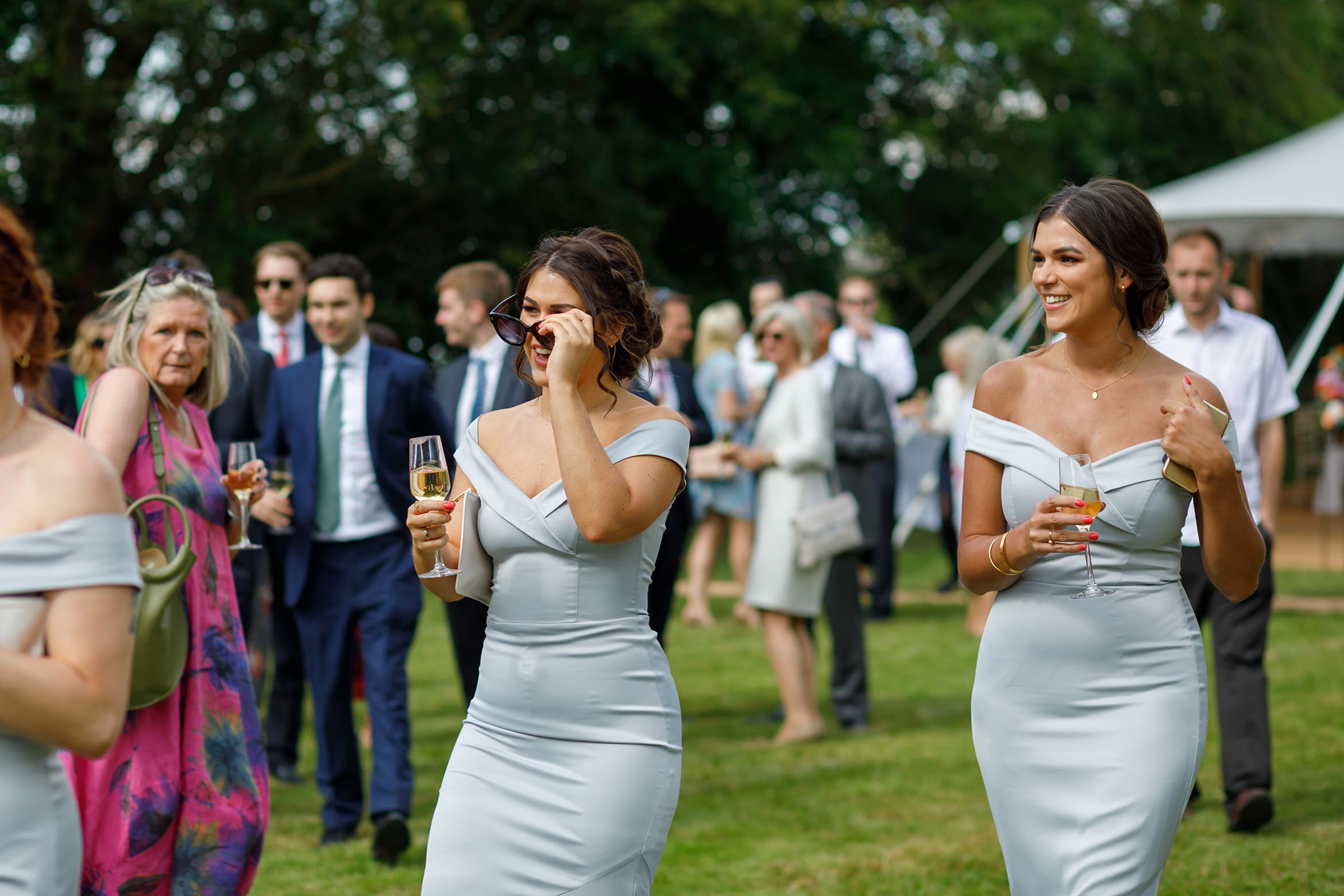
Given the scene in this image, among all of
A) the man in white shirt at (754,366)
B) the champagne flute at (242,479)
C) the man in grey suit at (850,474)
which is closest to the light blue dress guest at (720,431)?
the man in white shirt at (754,366)

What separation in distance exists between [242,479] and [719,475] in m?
6.51

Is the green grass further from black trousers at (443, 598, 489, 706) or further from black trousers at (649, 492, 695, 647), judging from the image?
black trousers at (649, 492, 695, 647)

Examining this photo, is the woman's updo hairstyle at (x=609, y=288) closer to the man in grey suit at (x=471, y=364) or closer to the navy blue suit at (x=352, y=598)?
the navy blue suit at (x=352, y=598)

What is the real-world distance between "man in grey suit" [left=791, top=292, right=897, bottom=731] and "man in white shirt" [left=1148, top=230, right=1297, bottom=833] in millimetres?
2514

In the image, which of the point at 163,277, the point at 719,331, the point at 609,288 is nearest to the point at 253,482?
the point at 163,277

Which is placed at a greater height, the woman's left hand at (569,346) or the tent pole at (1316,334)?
the tent pole at (1316,334)

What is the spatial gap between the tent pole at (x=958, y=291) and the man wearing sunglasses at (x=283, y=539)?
11645 mm

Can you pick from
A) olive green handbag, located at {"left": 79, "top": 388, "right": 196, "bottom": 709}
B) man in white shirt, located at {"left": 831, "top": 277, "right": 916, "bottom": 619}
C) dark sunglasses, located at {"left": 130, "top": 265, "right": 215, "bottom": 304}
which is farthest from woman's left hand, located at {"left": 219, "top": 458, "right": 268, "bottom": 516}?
man in white shirt, located at {"left": 831, "top": 277, "right": 916, "bottom": 619}

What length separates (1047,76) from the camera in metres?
24.6

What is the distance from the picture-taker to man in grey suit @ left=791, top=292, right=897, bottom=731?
8953 mm

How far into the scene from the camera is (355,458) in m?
6.66

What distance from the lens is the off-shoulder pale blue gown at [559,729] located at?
334 centimetres

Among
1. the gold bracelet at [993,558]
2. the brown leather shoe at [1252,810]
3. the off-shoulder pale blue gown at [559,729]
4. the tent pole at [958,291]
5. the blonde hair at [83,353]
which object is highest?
the tent pole at [958,291]

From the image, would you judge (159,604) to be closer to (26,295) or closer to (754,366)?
(26,295)
